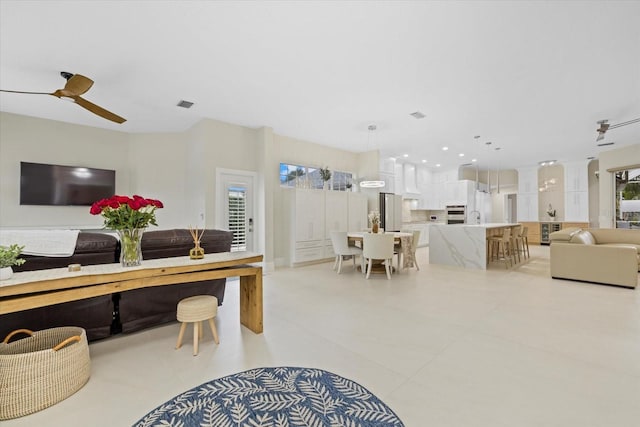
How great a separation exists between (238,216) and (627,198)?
10371mm

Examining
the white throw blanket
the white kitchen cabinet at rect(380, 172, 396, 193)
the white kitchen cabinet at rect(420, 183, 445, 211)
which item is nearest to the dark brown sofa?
the white throw blanket

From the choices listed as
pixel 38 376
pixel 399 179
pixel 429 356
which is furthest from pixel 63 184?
pixel 399 179

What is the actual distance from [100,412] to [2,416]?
0.51m

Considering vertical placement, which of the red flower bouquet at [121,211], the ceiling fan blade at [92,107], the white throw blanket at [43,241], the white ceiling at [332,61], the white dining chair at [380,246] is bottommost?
the white dining chair at [380,246]

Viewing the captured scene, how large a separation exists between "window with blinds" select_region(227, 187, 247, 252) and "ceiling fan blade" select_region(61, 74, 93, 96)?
2.84 metres

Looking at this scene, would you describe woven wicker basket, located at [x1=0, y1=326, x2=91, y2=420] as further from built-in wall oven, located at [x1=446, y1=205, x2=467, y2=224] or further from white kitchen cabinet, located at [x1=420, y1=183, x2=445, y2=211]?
built-in wall oven, located at [x1=446, y1=205, x2=467, y2=224]

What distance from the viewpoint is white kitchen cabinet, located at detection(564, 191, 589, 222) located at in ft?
30.7

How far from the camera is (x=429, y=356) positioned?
7.25 feet

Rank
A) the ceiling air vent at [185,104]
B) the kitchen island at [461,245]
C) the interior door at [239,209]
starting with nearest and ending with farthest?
1. the ceiling air vent at [185,104]
2. the interior door at [239,209]
3. the kitchen island at [461,245]

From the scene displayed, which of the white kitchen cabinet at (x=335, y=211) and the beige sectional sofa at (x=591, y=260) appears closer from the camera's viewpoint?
the beige sectional sofa at (x=591, y=260)

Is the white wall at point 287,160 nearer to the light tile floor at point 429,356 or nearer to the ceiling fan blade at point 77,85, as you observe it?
the light tile floor at point 429,356

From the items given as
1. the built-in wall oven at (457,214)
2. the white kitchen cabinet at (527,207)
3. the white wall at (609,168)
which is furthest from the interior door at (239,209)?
the white kitchen cabinet at (527,207)

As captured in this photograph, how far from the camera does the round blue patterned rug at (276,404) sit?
60.3 inches

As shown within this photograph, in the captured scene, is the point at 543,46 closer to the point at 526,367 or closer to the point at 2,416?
the point at 526,367
